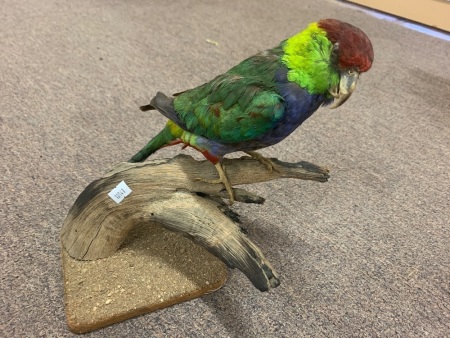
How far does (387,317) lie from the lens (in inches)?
39.3

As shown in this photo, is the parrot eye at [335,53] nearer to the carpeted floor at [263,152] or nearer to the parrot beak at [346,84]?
the parrot beak at [346,84]

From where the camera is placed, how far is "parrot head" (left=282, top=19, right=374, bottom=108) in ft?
2.30

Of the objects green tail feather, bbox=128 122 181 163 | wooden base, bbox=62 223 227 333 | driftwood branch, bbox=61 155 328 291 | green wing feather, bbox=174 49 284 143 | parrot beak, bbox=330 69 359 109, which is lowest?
wooden base, bbox=62 223 227 333

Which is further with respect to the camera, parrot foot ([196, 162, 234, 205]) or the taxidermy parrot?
parrot foot ([196, 162, 234, 205])

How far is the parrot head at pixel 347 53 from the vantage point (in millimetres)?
697

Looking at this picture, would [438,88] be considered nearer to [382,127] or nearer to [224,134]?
[382,127]

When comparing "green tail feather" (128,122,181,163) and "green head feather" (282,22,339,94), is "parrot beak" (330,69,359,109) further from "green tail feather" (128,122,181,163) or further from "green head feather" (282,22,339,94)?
"green tail feather" (128,122,181,163)

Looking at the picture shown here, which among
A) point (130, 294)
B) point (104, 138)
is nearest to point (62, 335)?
point (130, 294)

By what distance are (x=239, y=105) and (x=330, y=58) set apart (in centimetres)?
18

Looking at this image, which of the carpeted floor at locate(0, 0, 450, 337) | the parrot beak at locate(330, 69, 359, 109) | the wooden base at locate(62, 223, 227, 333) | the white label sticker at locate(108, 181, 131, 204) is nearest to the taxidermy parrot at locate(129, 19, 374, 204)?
the parrot beak at locate(330, 69, 359, 109)

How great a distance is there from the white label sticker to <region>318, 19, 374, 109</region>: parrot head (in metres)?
0.47

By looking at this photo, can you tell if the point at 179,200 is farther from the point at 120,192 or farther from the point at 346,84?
the point at 346,84

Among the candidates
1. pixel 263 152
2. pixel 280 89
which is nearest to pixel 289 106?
pixel 280 89

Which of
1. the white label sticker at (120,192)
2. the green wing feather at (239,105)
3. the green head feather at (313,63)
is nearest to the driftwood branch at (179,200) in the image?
the white label sticker at (120,192)
